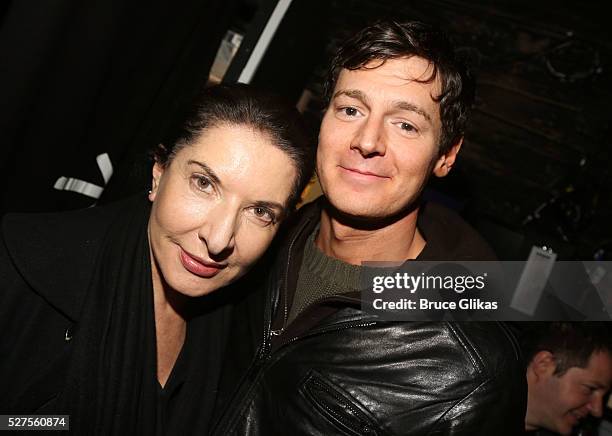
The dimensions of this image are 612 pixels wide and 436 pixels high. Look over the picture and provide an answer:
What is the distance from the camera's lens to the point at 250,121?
1771 millimetres

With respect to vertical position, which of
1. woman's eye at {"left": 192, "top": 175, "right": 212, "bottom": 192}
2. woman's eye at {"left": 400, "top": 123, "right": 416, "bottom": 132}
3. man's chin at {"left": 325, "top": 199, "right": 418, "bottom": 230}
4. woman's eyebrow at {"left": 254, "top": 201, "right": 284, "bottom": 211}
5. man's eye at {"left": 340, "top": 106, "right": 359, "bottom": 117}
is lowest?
woman's eye at {"left": 192, "top": 175, "right": 212, "bottom": 192}

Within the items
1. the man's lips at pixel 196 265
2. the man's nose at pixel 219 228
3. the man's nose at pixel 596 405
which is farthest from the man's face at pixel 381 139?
the man's nose at pixel 596 405

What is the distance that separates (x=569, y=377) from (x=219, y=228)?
257 cm

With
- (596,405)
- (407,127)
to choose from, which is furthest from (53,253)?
(596,405)

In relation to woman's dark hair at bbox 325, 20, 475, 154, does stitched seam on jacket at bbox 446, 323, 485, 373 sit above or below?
below

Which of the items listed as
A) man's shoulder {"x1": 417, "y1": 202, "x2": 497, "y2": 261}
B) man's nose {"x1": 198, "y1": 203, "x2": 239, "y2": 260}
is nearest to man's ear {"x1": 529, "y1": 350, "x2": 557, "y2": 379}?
man's shoulder {"x1": 417, "y1": 202, "x2": 497, "y2": 261}

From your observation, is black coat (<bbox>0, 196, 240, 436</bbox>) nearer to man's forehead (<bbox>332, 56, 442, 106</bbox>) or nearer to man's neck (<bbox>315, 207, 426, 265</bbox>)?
man's neck (<bbox>315, 207, 426, 265</bbox>)

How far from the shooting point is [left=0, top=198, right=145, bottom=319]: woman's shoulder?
5.17 ft

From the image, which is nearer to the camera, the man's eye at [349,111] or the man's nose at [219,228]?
the man's nose at [219,228]

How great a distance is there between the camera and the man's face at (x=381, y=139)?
1864 millimetres

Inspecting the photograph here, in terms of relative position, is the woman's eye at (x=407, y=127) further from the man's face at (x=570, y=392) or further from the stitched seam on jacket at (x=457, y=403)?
the man's face at (x=570, y=392)

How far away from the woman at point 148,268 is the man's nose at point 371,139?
0.20 m

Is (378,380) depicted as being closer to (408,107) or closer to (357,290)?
(357,290)

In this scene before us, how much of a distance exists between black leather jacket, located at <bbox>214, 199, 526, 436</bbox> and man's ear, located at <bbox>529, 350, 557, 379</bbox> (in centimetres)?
173
